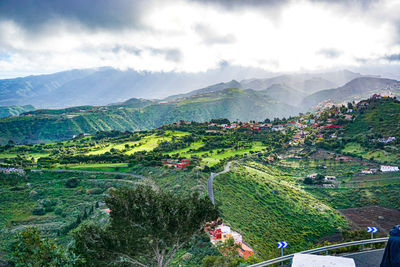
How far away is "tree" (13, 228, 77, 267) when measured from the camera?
457 inches

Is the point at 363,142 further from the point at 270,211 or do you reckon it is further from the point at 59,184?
the point at 59,184

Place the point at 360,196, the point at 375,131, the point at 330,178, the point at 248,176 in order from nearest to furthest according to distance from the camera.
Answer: the point at 248,176 < the point at 360,196 < the point at 330,178 < the point at 375,131

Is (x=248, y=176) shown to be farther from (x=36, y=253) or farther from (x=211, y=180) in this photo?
(x=36, y=253)

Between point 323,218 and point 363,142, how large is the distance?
41213mm

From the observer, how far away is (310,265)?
7738 millimetres

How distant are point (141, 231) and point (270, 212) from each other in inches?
1086

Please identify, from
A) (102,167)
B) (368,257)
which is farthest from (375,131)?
(102,167)

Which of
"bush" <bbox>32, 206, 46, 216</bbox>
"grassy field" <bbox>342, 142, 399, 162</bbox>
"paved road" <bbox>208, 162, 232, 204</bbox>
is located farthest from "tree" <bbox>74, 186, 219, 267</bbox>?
"grassy field" <bbox>342, 142, 399, 162</bbox>

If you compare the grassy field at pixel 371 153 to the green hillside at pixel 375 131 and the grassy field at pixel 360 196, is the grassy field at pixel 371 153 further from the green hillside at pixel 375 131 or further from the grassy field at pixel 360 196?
the grassy field at pixel 360 196

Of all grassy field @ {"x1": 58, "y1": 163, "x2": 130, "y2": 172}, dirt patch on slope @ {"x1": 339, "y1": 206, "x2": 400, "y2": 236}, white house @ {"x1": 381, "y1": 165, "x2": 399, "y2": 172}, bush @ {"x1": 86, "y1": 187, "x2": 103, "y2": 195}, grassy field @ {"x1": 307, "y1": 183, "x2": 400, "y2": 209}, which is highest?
grassy field @ {"x1": 58, "y1": 163, "x2": 130, "y2": 172}

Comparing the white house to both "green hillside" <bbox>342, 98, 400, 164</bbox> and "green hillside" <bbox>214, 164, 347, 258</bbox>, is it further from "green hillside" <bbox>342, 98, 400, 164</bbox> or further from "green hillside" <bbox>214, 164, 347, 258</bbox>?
"green hillside" <bbox>214, 164, 347, 258</bbox>

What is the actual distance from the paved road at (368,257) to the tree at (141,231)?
7598 mm

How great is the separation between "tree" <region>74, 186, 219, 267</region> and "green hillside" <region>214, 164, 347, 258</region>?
1466 centimetres

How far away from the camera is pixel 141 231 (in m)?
13.9
